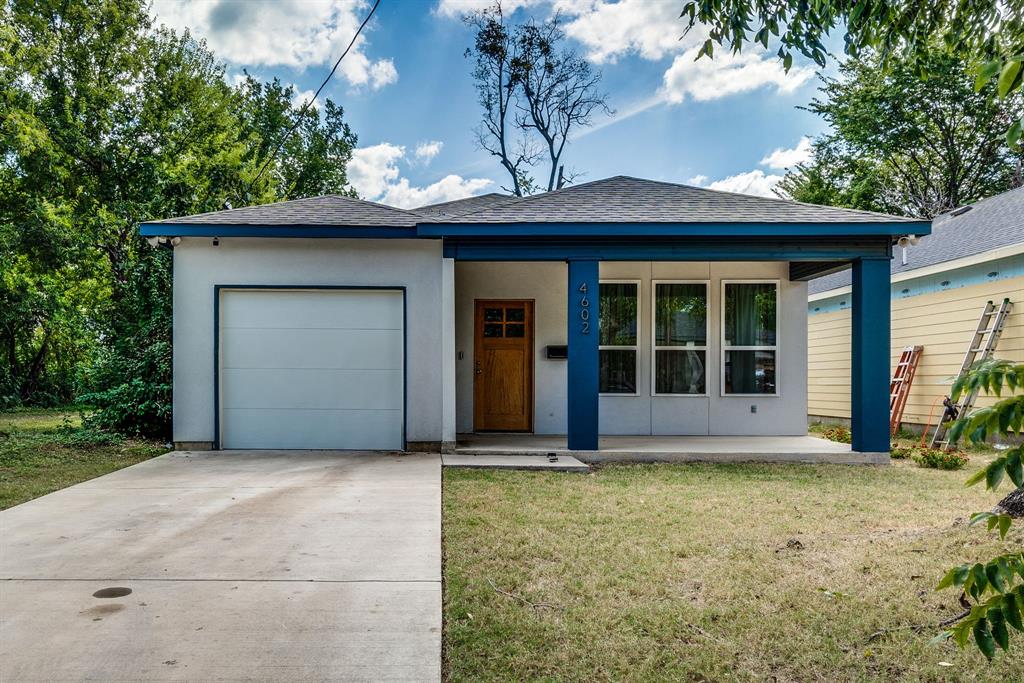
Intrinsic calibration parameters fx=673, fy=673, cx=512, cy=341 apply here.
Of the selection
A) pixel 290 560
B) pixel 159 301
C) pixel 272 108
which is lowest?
pixel 290 560

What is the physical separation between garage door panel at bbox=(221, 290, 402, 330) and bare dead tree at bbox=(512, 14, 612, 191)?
14.3 metres

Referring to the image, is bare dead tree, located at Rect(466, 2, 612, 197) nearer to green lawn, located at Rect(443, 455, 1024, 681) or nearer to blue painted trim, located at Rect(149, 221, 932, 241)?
blue painted trim, located at Rect(149, 221, 932, 241)

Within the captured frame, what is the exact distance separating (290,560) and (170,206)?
29.1ft

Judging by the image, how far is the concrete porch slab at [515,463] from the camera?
7.36m

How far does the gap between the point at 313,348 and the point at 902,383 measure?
381 inches

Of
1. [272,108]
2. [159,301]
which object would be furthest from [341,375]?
[272,108]

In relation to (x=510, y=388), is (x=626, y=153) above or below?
above

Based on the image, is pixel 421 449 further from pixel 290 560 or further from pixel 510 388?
pixel 290 560

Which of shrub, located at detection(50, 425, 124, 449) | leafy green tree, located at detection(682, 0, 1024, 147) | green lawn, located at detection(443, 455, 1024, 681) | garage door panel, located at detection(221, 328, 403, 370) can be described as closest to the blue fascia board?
garage door panel, located at detection(221, 328, 403, 370)

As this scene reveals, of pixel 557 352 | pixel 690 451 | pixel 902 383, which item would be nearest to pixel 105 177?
pixel 557 352

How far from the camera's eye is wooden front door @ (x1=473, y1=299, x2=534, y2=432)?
10.2m

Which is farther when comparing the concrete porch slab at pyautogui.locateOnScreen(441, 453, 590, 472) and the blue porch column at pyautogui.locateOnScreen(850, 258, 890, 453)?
the blue porch column at pyautogui.locateOnScreen(850, 258, 890, 453)

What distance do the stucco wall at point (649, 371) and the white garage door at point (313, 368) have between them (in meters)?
1.70

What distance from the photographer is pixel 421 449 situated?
8508mm
